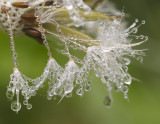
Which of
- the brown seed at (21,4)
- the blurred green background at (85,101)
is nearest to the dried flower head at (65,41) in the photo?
the brown seed at (21,4)

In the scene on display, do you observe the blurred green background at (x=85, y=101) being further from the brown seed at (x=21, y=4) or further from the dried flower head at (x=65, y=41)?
the brown seed at (x=21, y=4)

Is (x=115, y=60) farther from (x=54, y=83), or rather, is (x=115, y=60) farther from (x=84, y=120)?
(x=84, y=120)

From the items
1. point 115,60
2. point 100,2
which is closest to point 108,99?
point 115,60

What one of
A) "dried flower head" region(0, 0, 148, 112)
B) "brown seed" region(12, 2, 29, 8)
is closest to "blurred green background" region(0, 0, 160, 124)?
"dried flower head" region(0, 0, 148, 112)

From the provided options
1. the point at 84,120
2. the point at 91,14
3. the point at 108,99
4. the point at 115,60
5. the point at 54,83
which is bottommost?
the point at 84,120

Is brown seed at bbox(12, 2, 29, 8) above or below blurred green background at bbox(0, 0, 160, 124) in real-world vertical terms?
above

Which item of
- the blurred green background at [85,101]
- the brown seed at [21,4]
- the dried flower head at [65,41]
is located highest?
the brown seed at [21,4]

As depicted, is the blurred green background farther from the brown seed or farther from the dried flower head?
the brown seed
